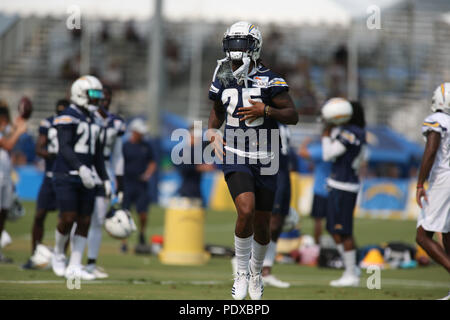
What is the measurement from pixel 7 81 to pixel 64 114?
2226cm

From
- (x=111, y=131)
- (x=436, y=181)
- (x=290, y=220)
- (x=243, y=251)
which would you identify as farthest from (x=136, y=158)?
(x=243, y=251)

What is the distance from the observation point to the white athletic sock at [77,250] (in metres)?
9.48

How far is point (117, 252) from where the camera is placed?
14.0 m

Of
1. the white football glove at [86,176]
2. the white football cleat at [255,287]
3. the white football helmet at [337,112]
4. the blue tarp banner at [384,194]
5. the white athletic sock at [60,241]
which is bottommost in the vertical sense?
the blue tarp banner at [384,194]

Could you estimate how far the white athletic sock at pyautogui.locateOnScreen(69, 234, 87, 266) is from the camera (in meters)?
9.48

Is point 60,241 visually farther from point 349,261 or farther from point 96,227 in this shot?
point 349,261

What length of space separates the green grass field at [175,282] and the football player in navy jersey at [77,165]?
0.53m

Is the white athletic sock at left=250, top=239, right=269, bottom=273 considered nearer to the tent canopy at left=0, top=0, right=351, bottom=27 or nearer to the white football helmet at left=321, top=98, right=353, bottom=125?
the white football helmet at left=321, top=98, right=353, bottom=125

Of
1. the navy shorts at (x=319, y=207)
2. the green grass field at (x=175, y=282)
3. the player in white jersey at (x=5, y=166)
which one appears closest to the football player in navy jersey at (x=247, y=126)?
the green grass field at (x=175, y=282)

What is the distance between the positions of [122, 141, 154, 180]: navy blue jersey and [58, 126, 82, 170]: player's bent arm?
5699mm

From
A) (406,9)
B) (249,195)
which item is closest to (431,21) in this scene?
(406,9)

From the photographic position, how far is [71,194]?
923 cm

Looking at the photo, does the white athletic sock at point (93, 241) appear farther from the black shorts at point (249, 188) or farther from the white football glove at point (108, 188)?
the black shorts at point (249, 188)
